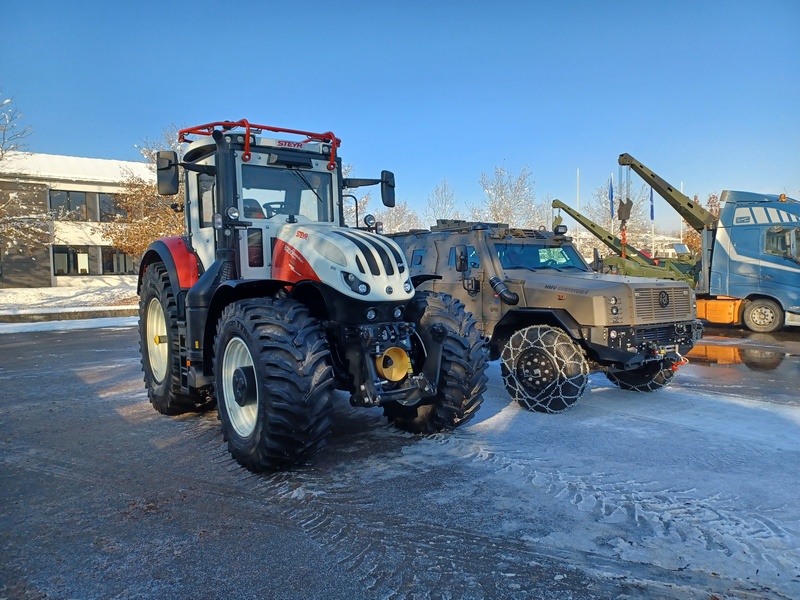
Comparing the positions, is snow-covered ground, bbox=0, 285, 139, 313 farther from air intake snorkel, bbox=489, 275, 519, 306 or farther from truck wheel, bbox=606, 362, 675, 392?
truck wheel, bbox=606, 362, 675, 392

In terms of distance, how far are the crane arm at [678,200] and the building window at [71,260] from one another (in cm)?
2881

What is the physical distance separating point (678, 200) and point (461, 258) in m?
10.7

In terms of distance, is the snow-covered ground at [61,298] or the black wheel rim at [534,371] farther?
the snow-covered ground at [61,298]

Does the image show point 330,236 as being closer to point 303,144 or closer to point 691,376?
point 303,144

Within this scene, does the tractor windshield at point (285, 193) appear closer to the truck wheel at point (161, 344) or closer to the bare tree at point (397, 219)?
the truck wheel at point (161, 344)

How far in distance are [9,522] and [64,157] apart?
3562 centimetres

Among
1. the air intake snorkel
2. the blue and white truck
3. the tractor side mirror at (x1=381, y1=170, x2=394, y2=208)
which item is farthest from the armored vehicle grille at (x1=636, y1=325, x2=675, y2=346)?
the blue and white truck

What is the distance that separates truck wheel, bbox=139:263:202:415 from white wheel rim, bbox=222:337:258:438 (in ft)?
3.84

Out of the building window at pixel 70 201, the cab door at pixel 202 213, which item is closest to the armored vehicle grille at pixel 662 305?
the cab door at pixel 202 213

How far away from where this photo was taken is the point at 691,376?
29.8 ft

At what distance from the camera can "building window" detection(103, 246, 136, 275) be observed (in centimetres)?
3403

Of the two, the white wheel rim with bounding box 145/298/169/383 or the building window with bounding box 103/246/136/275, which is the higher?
the building window with bounding box 103/246/136/275

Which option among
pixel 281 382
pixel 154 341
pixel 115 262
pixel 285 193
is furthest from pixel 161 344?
pixel 115 262

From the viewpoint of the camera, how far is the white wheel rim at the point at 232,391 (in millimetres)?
5004
